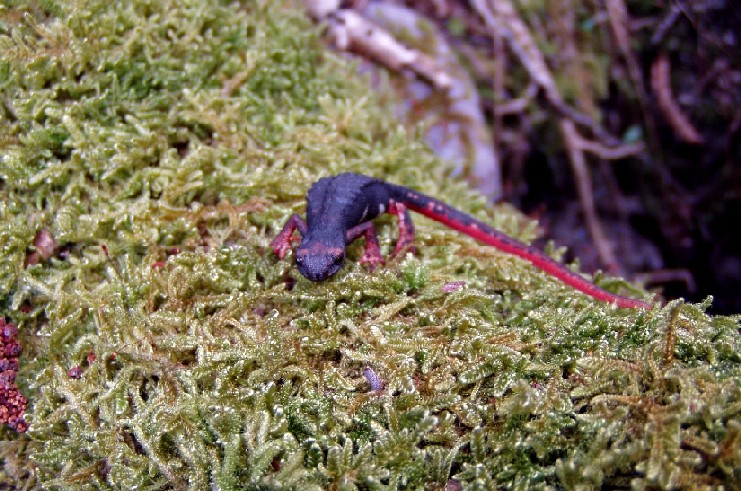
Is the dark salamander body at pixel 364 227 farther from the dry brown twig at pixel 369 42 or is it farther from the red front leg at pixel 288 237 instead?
the dry brown twig at pixel 369 42

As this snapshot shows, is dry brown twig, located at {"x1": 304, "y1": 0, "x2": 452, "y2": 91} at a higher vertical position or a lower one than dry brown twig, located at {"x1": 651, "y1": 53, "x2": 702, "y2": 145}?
higher

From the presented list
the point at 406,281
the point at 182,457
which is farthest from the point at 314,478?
the point at 406,281

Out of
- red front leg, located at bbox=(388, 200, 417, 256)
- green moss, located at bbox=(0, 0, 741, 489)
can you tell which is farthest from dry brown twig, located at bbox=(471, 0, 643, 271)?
red front leg, located at bbox=(388, 200, 417, 256)

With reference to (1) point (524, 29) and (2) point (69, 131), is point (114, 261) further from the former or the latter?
(1) point (524, 29)

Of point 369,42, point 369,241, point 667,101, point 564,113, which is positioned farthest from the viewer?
point 667,101

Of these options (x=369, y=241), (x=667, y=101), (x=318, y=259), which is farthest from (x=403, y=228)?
(x=667, y=101)

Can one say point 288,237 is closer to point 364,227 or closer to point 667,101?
point 364,227

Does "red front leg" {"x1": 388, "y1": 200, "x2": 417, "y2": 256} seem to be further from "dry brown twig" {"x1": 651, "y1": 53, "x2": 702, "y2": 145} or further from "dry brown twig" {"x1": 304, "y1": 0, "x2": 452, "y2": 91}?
"dry brown twig" {"x1": 651, "y1": 53, "x2": 702, "y2": 145}
